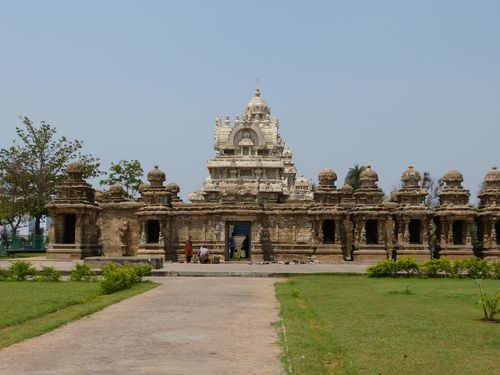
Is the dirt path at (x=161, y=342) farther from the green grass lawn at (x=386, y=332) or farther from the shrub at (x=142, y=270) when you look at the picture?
the shrub at (x=142, y=270)

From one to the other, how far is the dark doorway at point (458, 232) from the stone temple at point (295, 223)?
59 mm

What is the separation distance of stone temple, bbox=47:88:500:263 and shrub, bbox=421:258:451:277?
10933 mm

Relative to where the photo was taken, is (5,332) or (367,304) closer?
(5,332)

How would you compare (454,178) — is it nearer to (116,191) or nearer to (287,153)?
(116,191)

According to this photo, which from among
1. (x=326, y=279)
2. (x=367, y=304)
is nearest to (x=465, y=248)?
(x=326, y=279)

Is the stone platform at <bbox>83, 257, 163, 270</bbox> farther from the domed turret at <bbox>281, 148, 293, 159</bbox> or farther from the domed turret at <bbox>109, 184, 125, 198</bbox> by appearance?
the domed turret at <bbox>281, 148, 293, 159</bbox>

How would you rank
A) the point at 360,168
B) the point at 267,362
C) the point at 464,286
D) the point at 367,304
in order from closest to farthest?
1. the point at 267,362
2. the point at 367,304
3. the point at 464,286
4. the point at 360,168

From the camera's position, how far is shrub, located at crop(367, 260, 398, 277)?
27.3 m

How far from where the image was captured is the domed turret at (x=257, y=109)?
75.5 metres

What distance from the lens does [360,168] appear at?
74.3 m

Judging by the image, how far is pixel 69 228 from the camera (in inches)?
1617

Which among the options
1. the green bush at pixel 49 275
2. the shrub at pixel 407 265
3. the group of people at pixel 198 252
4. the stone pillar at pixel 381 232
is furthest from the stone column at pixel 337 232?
the green bush at pixel 49 275

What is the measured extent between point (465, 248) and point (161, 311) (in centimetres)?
2750

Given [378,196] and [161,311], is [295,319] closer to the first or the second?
[161,311]
